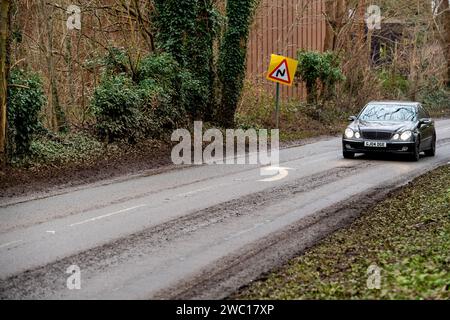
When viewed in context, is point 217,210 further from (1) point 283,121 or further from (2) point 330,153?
(1) point 283,121

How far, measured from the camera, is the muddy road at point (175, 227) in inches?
301

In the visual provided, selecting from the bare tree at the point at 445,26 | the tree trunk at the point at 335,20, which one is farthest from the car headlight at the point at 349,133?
the bare tree at the point at 445,26

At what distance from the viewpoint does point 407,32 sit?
4325 cm

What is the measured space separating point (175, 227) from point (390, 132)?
10.3 m

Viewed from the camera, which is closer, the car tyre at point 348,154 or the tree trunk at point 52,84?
the car tyre at point 348,154

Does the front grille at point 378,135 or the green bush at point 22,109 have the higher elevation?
the green bush at point 22,109

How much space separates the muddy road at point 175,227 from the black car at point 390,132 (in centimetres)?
173

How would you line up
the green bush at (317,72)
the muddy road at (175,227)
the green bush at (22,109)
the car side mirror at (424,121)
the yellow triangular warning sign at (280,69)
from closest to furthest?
1. the muddy road at (175,227)
2. the green bush at (22,109)
3. the car side mirror at (424,121)
4. the yellow triangular warning sign at (280,69)
5. the green bush at (317,72)

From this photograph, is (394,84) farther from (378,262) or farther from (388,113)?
(378,262)

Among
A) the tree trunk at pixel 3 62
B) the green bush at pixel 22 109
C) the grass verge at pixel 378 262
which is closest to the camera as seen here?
the grass verge at pixel 378 262

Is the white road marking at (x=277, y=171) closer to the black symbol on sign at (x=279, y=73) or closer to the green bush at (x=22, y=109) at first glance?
the green bush at (x=22, y=109)

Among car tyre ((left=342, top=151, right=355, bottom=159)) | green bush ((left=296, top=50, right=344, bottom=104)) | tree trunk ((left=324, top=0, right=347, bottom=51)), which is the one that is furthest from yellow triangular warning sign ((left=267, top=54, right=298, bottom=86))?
tree trunk ((left=324, top=0, right=347, bottom=51))

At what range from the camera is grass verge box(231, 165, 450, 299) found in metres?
6.98

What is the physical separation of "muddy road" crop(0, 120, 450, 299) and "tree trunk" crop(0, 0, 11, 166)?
2584mm
